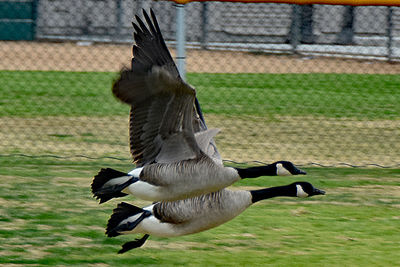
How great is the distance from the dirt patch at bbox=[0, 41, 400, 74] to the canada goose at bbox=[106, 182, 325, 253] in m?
11.4

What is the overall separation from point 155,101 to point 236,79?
11395mm

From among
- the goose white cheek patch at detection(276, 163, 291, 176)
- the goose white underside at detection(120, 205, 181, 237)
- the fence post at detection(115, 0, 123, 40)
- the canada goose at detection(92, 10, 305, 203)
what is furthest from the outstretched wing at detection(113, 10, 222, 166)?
the fence post at detection(115, 0, 123, 40)

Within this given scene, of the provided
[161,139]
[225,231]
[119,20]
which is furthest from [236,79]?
[161,139]

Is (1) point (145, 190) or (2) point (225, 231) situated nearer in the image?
(1) point (145, 190)

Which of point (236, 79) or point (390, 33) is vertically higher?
point (390, 33)

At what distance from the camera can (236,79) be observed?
51.7ft

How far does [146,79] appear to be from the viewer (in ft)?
13.9

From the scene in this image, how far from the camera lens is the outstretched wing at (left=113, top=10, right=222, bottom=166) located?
421cm

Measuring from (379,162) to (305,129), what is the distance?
1960 millimetres

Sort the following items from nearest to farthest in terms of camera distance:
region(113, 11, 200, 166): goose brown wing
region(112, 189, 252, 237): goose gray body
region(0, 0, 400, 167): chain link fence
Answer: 1. region(113, 11, 200, 166): goose brown wing
2. region(112, 189, 252, 237): goose gray body
3. region(0, 0, 400, 167): chain link fence

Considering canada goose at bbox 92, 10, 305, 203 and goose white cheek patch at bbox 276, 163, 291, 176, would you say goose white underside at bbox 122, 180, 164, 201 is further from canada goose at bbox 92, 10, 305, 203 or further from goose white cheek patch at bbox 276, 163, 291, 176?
goose white cheek patch at bbox 276, 163, 291, 176

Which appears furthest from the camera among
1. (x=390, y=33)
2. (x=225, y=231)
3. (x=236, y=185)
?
(x=390, y=33)

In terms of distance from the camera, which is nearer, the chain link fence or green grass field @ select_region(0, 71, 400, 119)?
the chain link fence

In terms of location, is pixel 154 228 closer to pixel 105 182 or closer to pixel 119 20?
pixel 105 182
